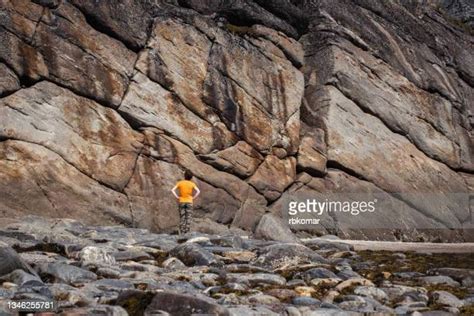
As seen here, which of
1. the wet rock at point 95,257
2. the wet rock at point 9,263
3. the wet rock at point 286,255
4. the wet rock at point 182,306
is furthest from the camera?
the wet rock at point 286,255

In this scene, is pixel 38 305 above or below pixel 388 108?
below

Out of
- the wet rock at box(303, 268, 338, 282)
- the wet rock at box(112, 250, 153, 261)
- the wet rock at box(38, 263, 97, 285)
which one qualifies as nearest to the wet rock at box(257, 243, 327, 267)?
the wet rock at box(303, 268, 338, 282)

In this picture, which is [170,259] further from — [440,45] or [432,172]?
[440,45]

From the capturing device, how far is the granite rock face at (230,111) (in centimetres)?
2886

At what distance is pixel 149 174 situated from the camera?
3067cm

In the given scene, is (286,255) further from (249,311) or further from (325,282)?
(249,311)

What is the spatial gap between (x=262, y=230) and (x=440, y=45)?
98.9 ft

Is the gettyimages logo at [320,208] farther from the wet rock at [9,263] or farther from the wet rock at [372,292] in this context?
the wet rock at [9,263]

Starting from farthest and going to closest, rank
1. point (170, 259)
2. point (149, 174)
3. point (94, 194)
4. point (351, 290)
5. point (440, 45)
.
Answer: point (440, 45), point (149, 174), point (94, 194), point (170, 259), point (351, 290)

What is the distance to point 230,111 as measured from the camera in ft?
113

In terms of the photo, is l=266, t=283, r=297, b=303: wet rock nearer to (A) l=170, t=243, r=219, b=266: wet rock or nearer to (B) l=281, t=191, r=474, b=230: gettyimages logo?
(A) l=170, t=243, r=219, b=266: wet rock

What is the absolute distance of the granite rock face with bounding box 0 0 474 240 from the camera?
94.7 ft

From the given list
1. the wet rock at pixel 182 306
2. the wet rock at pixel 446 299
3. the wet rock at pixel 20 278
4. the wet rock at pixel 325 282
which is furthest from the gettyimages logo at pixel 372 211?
the wet rock at pixel 182 306

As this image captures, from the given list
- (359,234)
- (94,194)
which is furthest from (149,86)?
(359,234)
